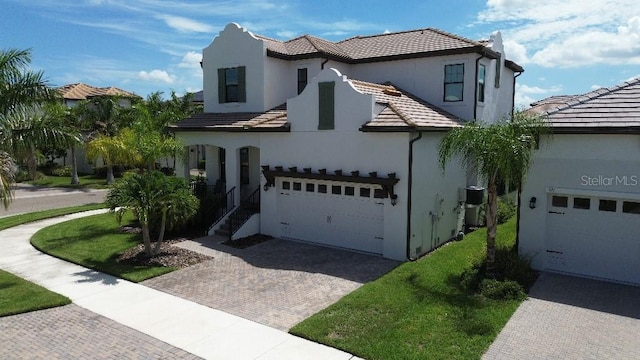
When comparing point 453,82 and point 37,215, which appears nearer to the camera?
point 453,82

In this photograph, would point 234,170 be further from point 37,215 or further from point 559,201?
point 559,201

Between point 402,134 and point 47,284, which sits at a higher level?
point 402,134

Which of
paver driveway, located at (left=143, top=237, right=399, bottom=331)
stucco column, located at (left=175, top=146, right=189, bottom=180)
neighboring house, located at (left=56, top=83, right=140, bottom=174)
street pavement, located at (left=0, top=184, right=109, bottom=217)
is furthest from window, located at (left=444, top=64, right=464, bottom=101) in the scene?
neighboring house, located at (left=56, top=83, right=140, bottom=174)

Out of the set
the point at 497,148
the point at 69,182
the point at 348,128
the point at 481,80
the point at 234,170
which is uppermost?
the point at 481,80

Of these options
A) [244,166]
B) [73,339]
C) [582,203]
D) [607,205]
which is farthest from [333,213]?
[73,339]

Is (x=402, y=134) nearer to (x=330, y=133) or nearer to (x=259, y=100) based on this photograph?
(x=330, y=133)

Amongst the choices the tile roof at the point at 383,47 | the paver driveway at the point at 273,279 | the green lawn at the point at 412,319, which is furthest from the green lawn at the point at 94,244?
the tile roof at the point at 383,47

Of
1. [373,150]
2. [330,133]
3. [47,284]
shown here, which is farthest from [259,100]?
[47,284]
